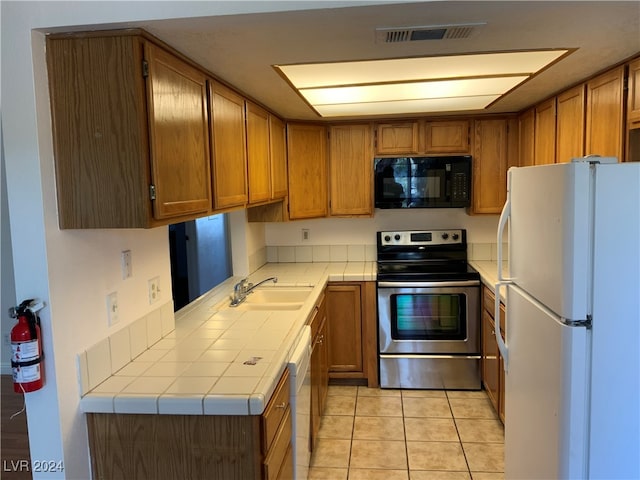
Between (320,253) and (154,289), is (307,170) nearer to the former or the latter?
(320,253)

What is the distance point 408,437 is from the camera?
3.17 meters

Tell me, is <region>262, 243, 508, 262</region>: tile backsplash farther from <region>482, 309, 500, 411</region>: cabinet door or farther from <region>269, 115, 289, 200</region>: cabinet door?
<region>482, 309, 500, 411</region>: cabinet door

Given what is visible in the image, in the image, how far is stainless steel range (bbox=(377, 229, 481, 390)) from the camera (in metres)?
3.74

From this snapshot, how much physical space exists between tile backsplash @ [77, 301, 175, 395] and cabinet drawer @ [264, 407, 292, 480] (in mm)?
682

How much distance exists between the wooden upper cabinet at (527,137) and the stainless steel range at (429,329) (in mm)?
939

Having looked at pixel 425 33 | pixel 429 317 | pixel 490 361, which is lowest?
pixel 490 361

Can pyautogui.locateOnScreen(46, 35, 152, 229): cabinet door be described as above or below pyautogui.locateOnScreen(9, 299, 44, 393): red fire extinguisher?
above

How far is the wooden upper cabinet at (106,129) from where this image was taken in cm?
161

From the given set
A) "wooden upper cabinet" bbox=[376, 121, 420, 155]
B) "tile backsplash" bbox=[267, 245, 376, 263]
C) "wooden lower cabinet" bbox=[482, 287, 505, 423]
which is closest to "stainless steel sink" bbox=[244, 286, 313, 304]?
"tile backsplash" bbox=[267, 245, 376, 263]

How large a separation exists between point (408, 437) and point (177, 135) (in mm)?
2415

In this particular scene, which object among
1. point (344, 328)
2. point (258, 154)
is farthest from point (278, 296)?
point (258, 154)

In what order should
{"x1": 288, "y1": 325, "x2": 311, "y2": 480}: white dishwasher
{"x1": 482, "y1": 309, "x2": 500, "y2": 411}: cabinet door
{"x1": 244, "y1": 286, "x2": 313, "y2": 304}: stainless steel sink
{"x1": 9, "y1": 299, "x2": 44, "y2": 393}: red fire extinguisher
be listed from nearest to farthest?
{"x1": 9, "y1": 299, "x2": 44, "y2": 393}: red fire extinguisher
{"x1": 288, "y1": 325, "x2": 311, "y2": 480}: white dishwasher
{"x1": 482, "y1": 309, "x2": 500, "y2": 411}: cabinet door
{"x1": 244, "y1": 286, "x2": 313, "y2": 304}: stainless steel sink

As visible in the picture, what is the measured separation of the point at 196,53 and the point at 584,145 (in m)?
2.08

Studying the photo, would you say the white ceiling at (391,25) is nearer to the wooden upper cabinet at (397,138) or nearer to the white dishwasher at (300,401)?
the white dishwasher at (300,401)
